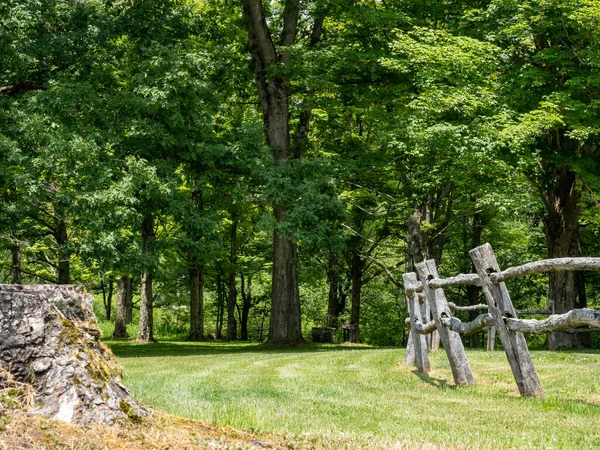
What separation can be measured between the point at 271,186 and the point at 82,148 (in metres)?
5.33

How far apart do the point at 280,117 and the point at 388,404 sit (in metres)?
16.7

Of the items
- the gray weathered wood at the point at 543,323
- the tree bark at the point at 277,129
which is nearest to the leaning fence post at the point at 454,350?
the gray weathered wood at the point at 543,323

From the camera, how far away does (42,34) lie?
69.7 feet

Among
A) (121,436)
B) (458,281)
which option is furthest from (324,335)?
(121,436)

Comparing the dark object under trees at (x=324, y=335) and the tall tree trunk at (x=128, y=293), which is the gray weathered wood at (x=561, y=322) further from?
the tall tree trunk at (x=128, y=293)

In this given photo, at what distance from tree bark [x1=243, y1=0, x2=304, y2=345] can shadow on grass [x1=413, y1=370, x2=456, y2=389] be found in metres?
12.0

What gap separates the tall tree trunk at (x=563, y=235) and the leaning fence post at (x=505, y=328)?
15052 millimetres

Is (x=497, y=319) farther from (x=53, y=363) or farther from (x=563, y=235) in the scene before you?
(x=563, y=235)

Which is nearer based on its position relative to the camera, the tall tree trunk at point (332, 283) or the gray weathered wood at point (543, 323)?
the gray weathered wood at point (543, 323)

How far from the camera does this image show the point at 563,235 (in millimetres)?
23312

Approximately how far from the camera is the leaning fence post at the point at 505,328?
8062mm

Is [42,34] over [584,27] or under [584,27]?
over

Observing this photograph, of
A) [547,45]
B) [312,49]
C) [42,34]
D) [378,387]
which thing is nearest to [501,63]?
[547,45]

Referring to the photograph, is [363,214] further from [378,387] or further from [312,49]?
[378,387]
